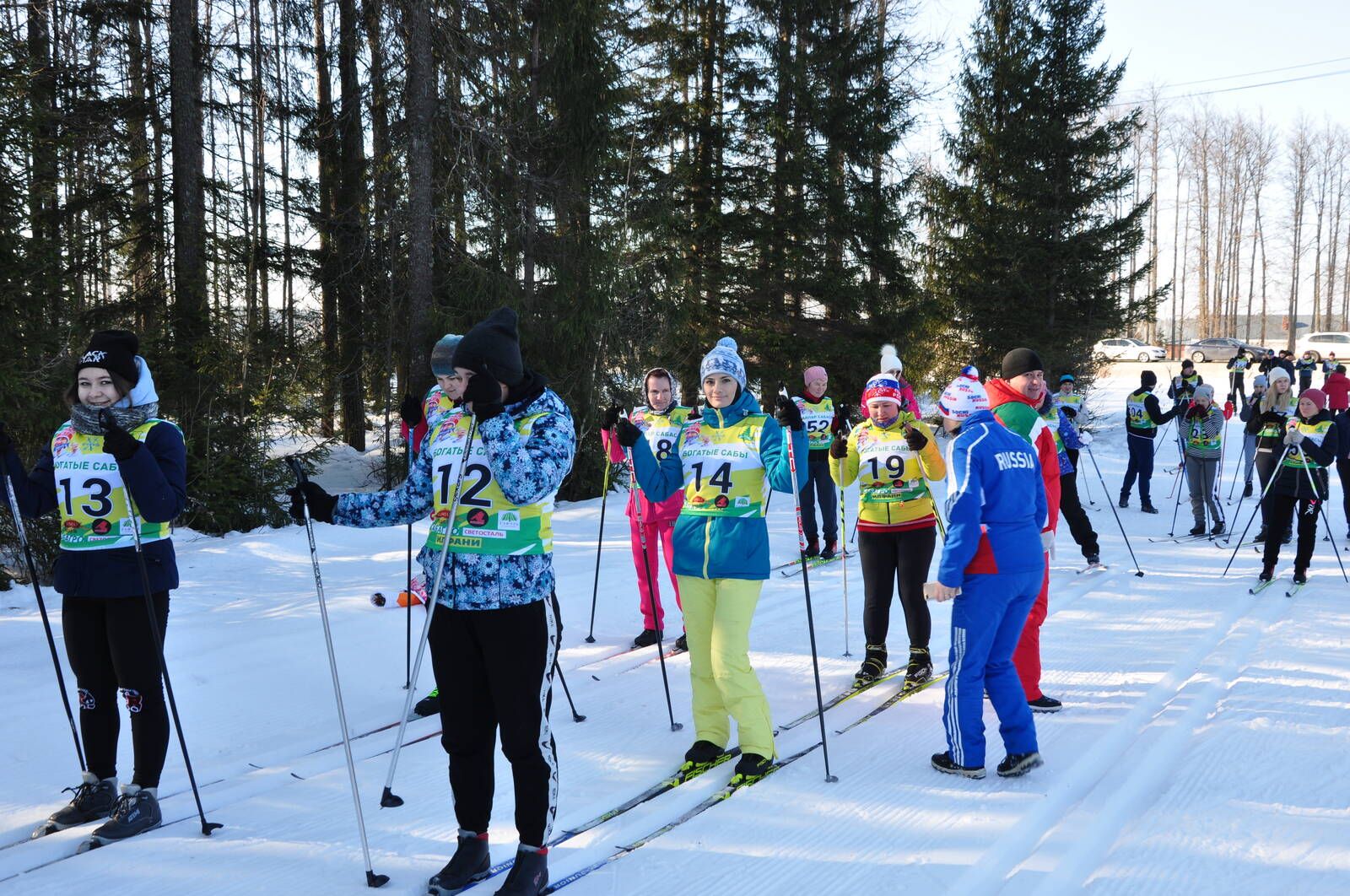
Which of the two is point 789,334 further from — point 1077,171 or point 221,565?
point 221,565

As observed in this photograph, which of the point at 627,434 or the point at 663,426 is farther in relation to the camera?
the point at 663,426

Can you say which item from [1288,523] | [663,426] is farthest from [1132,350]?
[663,426]

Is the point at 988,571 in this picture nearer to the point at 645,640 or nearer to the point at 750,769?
A: the point at 750,769

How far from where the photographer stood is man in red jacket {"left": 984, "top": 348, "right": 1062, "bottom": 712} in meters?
5.12

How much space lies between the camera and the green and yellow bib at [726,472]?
450cm

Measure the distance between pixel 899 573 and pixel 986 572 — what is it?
141cm

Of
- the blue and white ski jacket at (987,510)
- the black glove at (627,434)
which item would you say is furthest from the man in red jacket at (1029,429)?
the black glove at (627,434)

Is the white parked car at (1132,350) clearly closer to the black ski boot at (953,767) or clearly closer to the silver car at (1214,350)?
the silver car at (1214,350)

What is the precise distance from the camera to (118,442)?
3477 mm

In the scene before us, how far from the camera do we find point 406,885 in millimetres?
3338

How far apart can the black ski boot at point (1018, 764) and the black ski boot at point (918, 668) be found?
49.8 inches

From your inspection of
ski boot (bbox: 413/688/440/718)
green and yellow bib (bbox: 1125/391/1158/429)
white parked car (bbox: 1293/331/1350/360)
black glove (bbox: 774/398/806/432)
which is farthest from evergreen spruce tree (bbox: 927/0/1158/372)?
white parked car (bbox: 1293/331/1350/360)

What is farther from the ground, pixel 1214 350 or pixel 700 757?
pixel 1214 350

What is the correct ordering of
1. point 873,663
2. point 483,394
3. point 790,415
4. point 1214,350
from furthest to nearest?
point 1214,350 < point 873,663 < point 790,415 < point 483,394
